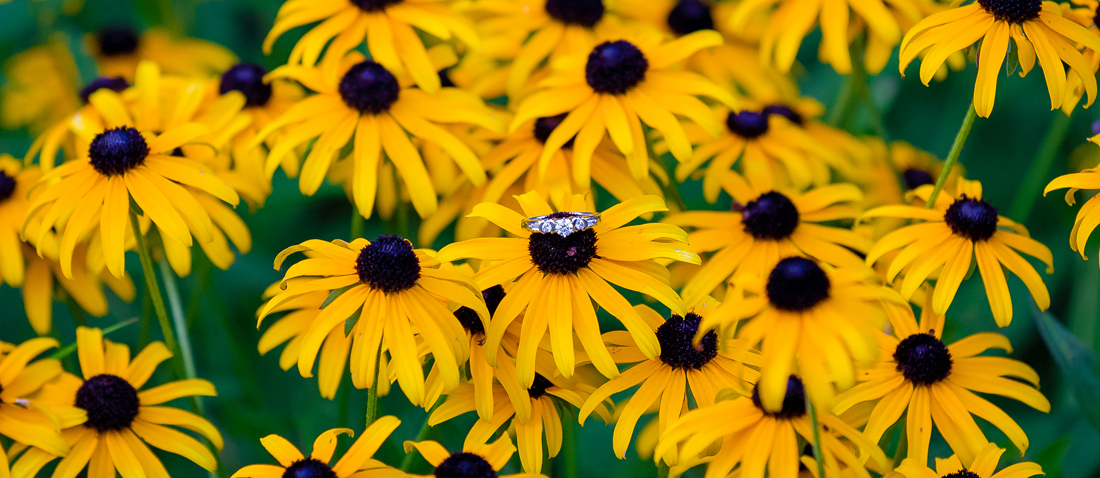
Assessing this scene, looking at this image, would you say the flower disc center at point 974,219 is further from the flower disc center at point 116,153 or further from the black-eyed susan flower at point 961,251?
the flower disc center at point 116,153

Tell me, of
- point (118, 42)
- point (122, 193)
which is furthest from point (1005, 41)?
point (118, 42)

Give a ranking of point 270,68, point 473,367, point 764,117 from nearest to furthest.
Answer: point 473,367 < point 764,117 < point 270,68

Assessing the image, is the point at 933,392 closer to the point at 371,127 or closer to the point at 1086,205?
the point at 1086,205

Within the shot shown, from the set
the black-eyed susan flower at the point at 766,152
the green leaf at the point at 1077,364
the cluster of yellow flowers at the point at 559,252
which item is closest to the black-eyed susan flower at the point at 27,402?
the cluster of yellow flowers at the point at 559,252

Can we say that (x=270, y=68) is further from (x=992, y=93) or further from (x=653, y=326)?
(x=992, y=93)

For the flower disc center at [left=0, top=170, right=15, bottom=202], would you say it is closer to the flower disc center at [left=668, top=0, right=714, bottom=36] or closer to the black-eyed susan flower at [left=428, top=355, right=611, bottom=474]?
the black-eyed susan flower at [left=428, top=355, right=611, bottom=474]

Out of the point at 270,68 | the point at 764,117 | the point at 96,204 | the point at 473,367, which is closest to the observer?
the point at 473,367

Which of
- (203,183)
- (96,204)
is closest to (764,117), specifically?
(203,183)
